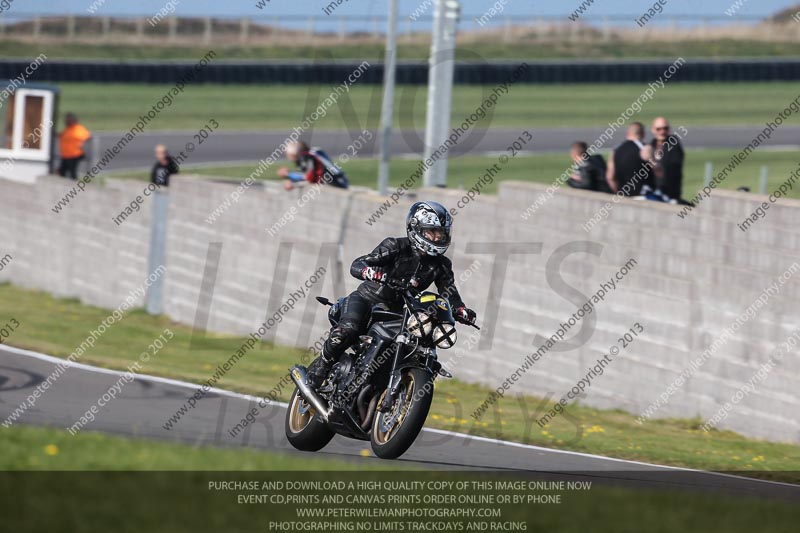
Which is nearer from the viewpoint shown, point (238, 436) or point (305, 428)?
point (305, 428)

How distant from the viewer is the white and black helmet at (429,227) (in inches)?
405

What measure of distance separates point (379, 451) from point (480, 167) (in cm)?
2425

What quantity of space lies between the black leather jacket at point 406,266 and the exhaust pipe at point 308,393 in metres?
0.94

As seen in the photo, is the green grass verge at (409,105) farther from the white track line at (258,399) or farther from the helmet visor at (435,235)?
the helmet visor at (435,235)

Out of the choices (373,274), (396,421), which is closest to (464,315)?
(373,274)

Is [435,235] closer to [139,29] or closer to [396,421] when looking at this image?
[396,421]

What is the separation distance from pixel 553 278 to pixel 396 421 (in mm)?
6679

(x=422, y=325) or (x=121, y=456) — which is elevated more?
(x=422, y=325)

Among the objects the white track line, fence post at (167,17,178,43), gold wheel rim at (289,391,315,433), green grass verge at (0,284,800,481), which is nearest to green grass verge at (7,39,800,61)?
fence post at (167,17,178,43)

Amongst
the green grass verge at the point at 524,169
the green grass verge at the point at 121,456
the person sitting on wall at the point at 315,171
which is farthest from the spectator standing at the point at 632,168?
the green grass verge at the point at 524,169

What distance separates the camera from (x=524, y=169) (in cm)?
3275

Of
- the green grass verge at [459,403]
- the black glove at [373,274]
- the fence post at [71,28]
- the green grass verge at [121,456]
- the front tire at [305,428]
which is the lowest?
the green grass verge at [459,403]
